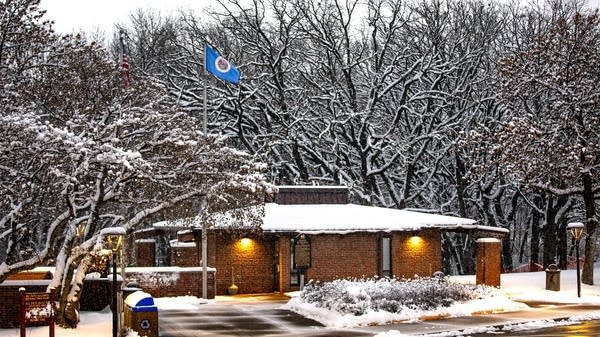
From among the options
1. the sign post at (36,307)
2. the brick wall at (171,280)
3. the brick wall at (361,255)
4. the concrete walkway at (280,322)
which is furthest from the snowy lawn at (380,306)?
the sign post at (36,307)

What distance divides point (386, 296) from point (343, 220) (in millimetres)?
9519

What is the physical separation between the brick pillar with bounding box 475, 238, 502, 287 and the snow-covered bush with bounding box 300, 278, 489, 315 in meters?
6.81

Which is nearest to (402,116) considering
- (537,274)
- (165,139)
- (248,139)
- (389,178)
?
(389,178)

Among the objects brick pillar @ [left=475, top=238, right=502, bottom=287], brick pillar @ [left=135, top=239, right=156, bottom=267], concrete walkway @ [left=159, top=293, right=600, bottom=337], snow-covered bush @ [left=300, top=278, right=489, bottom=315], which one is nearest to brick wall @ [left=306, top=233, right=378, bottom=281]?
brick pillar @ [left=475, top=238, right=502, bottom=287]

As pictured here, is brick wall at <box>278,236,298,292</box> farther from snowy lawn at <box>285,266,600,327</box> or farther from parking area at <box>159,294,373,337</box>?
snowy lawn at <box>285,266,600,327</box>

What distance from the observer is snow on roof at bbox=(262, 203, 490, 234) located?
32844mm

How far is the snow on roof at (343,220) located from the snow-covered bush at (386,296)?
6424 mm

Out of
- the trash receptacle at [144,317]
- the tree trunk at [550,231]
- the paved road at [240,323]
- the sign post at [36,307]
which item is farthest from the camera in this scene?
the tree trunk at [550,231]

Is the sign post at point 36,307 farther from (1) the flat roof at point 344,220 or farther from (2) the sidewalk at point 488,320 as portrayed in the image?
(1) the flat roof at point 344,220

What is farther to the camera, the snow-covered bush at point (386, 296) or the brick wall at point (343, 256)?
the brick wall at point (343, 256)

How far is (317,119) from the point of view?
47312 millimetres

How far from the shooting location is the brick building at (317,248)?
3319 centimetres

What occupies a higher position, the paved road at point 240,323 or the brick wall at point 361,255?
the brick wall at point 361,255

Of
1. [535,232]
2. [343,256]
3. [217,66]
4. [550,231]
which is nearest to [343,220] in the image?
[343,256]
